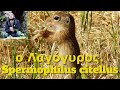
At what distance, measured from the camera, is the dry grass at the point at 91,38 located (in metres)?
6.27

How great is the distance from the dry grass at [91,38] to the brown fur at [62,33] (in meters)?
0.07

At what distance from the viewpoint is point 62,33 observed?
6.32 m

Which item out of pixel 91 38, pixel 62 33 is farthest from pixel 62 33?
pixel 91 38

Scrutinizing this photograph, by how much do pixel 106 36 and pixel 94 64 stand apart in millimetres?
428

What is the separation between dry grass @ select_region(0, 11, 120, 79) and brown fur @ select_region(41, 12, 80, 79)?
71 mm

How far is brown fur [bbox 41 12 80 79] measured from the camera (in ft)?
20.6

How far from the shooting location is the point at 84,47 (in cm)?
628

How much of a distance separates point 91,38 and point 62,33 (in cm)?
41

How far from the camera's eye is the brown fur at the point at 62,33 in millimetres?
6289

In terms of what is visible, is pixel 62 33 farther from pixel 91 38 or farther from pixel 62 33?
pixel 91 38
